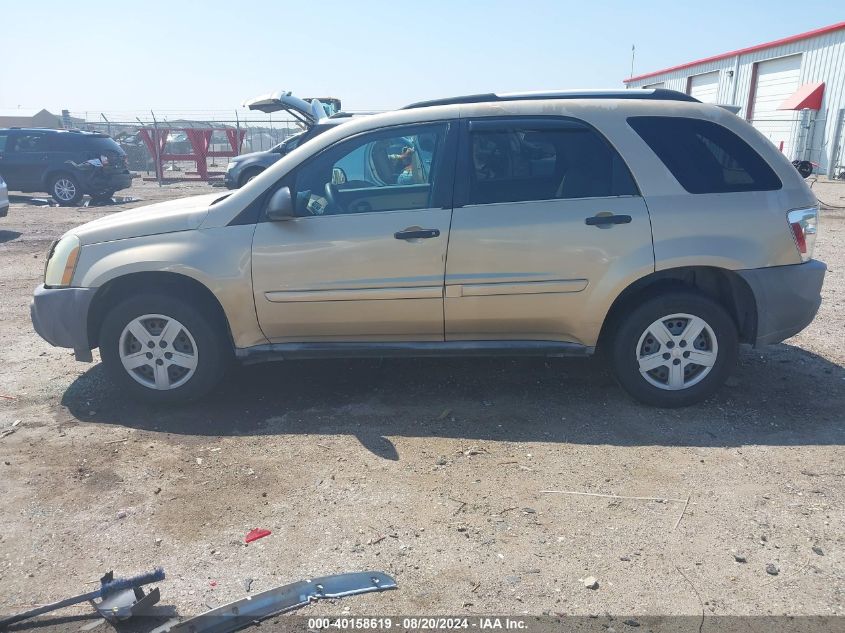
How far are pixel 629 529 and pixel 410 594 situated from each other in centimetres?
112

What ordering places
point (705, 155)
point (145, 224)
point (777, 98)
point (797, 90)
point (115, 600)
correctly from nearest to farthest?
1. point (115, 600)
2. point (705, 155)
3. point (145, 224)
4. point (797, 90)
5. point (777, 98)

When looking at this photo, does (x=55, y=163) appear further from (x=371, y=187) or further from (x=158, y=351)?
A: (x=371, y=187)

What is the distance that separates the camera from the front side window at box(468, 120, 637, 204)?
4363 millimetres

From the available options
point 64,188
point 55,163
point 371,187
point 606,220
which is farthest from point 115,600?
point 55,163

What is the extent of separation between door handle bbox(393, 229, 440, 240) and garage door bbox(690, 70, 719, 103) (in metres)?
32.1

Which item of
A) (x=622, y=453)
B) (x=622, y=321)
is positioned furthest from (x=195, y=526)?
(x=622, y=321)

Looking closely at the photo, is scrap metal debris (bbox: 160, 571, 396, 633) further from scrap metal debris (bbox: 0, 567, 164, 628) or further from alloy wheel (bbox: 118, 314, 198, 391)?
alloy wheel (bbox: 118, 314, 198, 391)

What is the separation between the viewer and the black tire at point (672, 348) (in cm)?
437

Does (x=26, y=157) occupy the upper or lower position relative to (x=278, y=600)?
upper

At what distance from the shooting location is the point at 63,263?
181 inches

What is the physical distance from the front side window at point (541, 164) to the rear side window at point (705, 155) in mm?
290

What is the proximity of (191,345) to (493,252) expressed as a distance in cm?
211

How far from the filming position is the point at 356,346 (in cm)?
458

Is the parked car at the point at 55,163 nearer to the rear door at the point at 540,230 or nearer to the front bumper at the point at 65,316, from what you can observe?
the front bumper at the point at 65,316
